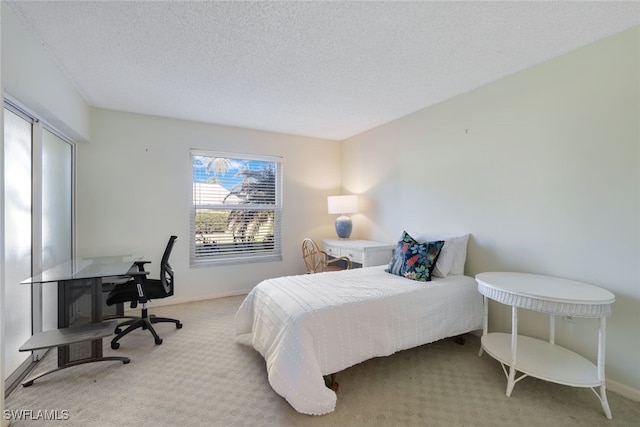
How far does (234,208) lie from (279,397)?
8.84 feet

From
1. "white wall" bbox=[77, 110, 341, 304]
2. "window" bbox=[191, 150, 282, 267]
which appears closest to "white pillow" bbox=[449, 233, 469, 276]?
"white wall" bbox=[77, 110, 341, 304]

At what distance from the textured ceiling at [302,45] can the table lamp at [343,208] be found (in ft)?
4.77

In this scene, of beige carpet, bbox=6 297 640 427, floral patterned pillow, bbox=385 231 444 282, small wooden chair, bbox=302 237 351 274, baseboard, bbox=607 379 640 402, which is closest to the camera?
beige carpet, bbox=6 297 640 427

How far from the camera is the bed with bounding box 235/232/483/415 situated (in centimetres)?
163

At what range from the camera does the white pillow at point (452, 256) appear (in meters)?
2.54

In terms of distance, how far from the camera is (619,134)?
6.05 ft

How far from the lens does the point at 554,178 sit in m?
2.16

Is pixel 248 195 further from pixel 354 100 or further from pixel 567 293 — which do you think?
pixel 567 293

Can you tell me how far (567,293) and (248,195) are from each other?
3556mm

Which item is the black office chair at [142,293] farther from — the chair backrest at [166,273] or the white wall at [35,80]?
the white wall at [35,80]

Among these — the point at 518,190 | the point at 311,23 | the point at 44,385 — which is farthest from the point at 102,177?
the point at 518,190

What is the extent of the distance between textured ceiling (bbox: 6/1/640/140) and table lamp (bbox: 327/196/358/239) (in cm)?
145

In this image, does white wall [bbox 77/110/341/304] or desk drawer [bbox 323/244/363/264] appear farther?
desk drawer [bbox 323/244/363/264]

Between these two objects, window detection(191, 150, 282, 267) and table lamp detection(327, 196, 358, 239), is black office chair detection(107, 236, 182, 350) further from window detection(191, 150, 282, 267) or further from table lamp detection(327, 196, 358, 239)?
table lamp detection(327, 196, 358, 239)
